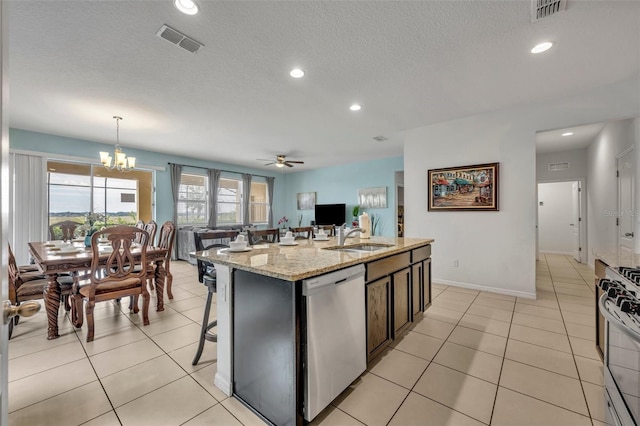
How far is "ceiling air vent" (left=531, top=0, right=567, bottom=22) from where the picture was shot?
1814 millimetres

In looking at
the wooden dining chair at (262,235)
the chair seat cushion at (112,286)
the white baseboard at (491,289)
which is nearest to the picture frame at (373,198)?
the white baseboard at (491,289)

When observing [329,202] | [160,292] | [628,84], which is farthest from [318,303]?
[329,202]

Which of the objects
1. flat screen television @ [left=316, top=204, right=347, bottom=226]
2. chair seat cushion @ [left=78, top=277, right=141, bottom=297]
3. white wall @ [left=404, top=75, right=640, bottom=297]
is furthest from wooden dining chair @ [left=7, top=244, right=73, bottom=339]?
flat screen television @ [left=316, top=204, right=347, bottom=226]

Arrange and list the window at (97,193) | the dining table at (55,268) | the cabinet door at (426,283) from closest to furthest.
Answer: the dining table at (55,268)
the cabinet door at (426,283)
the window at (97,193)

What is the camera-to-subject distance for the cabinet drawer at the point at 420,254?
2538 mm

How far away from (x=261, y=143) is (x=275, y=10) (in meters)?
3.74

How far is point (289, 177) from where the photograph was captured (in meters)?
9.57

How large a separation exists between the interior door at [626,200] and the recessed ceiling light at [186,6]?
5.16 meters

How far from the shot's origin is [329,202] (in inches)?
334

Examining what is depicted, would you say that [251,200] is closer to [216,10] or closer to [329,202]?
[329,202]

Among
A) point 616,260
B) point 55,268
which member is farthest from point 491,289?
point 55,268

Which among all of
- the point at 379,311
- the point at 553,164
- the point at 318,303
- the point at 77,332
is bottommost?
the point at 77,332

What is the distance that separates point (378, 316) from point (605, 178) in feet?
17.5

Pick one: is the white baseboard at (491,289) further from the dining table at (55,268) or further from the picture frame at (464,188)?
the dining table at (55,268)
